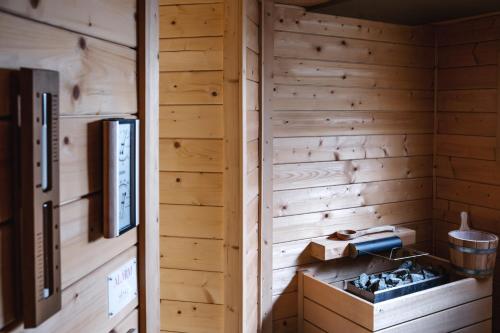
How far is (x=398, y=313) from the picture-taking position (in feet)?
9.29

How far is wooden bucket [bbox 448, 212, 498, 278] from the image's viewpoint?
313 cm

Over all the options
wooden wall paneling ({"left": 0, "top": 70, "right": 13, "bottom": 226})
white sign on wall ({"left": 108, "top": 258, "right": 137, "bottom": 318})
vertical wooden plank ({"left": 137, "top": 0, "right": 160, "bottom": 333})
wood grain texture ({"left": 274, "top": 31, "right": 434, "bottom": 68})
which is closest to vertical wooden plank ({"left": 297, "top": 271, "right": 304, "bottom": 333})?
wood grain texture ({"left": 274, "top": 31, "right": 434, "bottom": 68})

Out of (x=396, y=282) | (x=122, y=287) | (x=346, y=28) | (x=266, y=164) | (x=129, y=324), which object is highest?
(x=346, y=28)

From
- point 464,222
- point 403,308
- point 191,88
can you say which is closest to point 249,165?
point 191,88

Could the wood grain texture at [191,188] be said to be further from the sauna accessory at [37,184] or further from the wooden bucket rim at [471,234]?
the sauna accessory at [37,184]

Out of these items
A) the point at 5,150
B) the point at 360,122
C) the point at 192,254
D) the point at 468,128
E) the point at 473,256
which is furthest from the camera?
the point at 468,128

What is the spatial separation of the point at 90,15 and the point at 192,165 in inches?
63.5

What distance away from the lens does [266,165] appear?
3078mm

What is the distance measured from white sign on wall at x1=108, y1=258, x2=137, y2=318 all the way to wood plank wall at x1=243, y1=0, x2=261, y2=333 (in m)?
1.35

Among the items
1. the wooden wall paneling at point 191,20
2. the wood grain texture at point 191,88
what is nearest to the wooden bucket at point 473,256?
the wood grain texture at point 191,88

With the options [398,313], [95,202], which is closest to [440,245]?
[398,313]

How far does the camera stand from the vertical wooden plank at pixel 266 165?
9.93ft

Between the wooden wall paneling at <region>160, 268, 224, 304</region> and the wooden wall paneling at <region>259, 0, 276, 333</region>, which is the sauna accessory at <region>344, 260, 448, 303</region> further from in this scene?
the wooden wall paneling at <region>160, 268, 224, 304</region>

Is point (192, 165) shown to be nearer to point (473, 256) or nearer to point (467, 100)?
point (473, 256)
